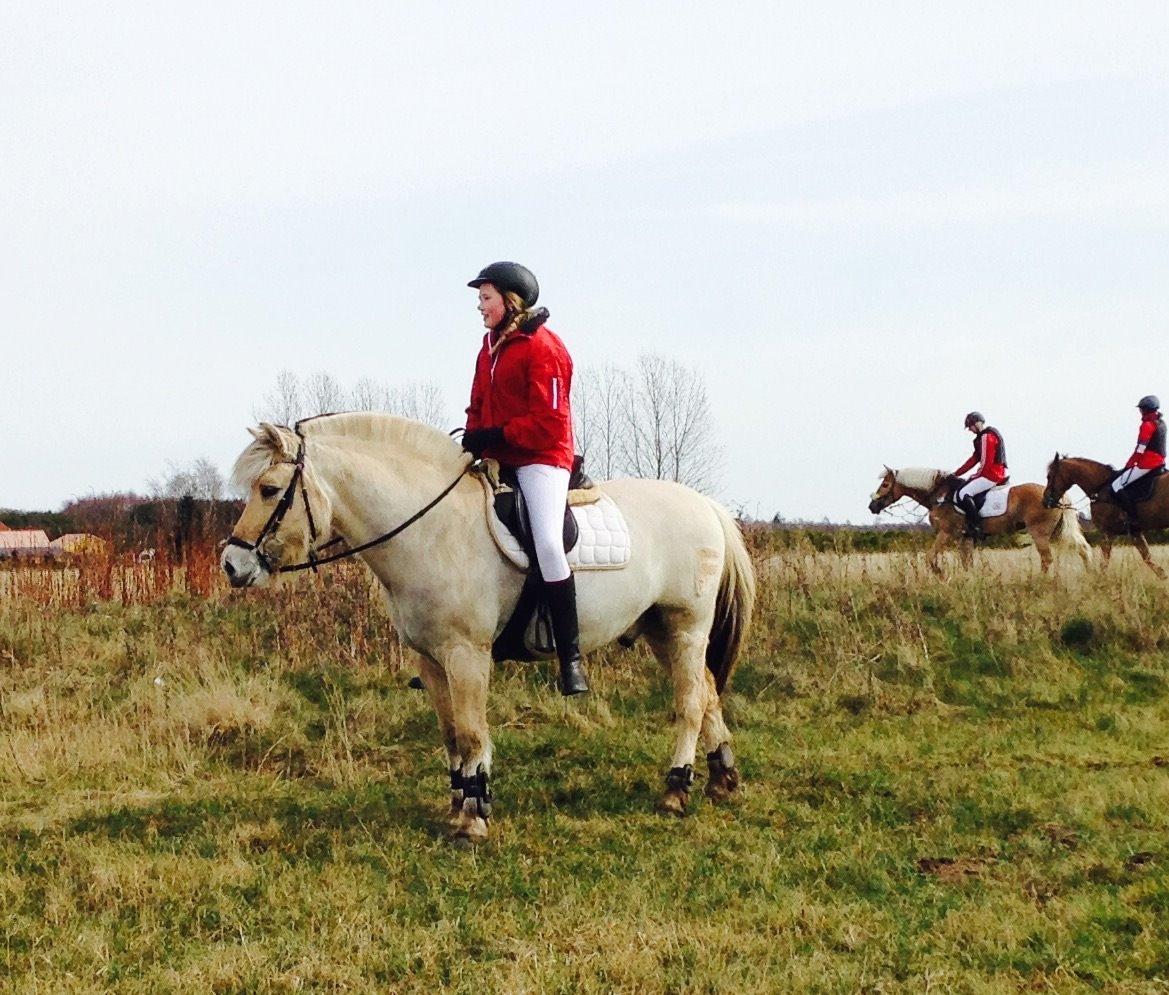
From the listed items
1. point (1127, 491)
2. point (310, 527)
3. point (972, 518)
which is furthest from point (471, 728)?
point (972, 518)

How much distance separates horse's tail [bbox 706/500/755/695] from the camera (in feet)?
23.3

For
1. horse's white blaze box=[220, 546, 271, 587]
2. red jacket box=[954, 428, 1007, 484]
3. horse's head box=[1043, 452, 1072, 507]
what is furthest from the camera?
red jacket box=[954, 428, 1007, 484]

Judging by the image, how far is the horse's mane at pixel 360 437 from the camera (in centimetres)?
541

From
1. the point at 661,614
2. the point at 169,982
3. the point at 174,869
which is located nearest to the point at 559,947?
the point at 169,982

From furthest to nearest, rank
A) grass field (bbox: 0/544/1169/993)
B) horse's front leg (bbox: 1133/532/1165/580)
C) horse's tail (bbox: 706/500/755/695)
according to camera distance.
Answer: horse's front leg (bbox: 1133/532/1165/580) → horse's tail (bbox: 706/500/755/695) → grass field (bbox: 0/544/1169/993)

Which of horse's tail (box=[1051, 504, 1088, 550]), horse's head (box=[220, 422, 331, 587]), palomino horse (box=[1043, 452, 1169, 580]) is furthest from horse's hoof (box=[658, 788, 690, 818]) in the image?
horse's tail (box=[1051, 504, 1088, 550])

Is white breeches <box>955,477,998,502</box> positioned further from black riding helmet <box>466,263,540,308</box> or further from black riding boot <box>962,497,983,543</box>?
black riding helmet <box>466,263,540,308</box>

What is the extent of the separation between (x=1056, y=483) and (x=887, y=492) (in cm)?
279

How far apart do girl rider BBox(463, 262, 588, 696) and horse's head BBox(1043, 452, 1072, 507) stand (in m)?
11.9

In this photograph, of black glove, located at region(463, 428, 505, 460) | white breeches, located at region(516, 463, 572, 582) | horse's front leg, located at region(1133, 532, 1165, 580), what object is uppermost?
black glove, located at region(463, 428, 505, 460)

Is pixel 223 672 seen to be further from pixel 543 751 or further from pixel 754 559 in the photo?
pixel 754 559

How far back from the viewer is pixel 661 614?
22.1ft

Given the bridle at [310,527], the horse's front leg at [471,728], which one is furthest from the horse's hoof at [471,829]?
the bridle at [310,527]

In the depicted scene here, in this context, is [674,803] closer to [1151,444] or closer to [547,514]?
[547,514]
